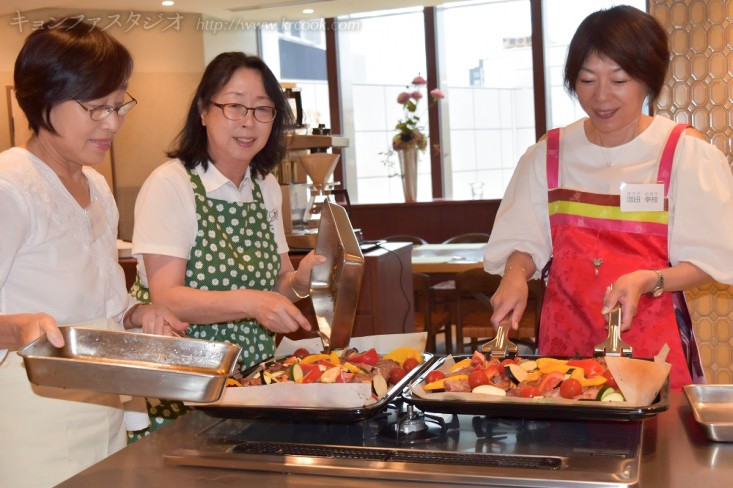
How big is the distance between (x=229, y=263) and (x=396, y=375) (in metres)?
0.56

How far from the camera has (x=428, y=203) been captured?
7.39 meters

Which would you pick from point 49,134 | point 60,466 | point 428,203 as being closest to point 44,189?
point 49,134

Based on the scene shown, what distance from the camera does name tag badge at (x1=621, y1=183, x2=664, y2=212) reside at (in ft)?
5.81

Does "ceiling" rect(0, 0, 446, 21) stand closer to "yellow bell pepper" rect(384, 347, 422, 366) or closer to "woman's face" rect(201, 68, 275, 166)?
"woman's face" rect(201, 68, 275, 166)

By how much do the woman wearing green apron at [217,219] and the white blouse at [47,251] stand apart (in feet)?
0.51

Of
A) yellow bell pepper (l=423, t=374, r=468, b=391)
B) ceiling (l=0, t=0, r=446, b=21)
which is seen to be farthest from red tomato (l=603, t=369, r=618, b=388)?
ceiling (l=0, t=0, r=446, b=21)

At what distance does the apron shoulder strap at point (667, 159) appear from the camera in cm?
178

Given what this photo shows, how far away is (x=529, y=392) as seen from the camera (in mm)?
1279

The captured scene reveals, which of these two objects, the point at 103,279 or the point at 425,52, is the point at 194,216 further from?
the point at 425,52

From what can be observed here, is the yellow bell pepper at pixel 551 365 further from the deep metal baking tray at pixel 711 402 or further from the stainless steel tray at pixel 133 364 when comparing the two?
the stainless steel tray at pixel 133 364

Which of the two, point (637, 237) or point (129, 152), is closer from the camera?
point (637, 237)

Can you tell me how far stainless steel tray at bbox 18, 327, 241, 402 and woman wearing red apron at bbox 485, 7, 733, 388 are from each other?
71 cm

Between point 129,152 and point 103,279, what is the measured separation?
239 inches

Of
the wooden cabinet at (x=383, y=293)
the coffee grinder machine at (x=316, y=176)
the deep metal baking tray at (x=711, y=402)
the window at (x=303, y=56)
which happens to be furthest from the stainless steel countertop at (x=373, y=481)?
the window at (x=303, y=56)
